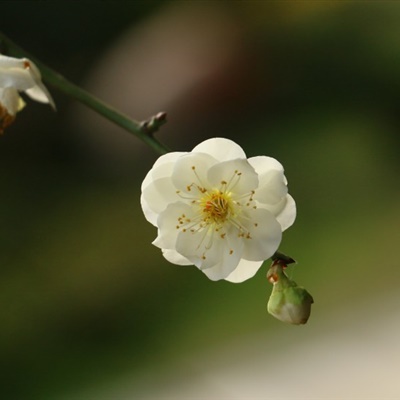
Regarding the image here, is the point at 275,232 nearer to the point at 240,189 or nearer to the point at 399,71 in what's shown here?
the point at 240,189

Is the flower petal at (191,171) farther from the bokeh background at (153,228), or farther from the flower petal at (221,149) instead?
the bokeh background at (153,228)

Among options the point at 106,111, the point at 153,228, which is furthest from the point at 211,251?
the point at 153,228

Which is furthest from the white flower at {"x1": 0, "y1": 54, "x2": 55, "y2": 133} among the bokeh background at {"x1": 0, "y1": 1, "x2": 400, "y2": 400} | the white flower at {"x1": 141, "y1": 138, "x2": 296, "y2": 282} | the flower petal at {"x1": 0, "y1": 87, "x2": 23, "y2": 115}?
the bokeh background at {"x1": 0, "y1": 1, "x2": 400, "y2": 400}

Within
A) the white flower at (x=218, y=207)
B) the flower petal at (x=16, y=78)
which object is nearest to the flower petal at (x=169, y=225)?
the white flower at (x=218, y=207)

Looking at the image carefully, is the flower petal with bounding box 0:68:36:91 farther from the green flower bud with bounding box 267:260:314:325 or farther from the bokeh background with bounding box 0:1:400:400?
the bokeh background with bounding box 0:1:400:400

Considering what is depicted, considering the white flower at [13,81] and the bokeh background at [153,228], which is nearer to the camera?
the white flower at [13,81]

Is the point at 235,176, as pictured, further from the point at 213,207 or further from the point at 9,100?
the point at 9,100

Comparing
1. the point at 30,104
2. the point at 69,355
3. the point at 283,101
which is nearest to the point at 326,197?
the point at 283,101
